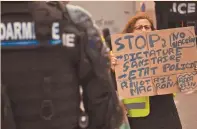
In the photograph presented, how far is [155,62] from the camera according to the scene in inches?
137

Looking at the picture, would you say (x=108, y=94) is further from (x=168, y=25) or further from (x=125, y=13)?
(x=125, y=13)

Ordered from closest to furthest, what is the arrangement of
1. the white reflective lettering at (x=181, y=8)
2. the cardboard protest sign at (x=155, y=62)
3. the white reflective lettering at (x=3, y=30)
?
the white reflective lettering at (x=3, y=30), the cardboard protest sign at (x=155, y=62), the white reflective lettering at (x=181, y=8)

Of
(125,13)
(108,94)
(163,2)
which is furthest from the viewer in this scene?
(125,13)

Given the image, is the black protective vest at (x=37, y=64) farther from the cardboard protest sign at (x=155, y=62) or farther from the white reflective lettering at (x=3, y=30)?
the cardboard protest sign at (x=155, y=62)

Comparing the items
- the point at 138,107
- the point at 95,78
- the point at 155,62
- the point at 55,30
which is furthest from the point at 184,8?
the point at 55,30

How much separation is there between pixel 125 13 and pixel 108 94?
655cm

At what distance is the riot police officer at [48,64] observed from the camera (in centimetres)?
203

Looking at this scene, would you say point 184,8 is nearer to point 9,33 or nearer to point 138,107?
point 138,107

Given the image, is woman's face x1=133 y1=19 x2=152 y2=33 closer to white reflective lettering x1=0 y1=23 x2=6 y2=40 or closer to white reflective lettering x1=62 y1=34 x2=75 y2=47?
white reflective lettering x1=62 y1=34 x2=75 y2=47

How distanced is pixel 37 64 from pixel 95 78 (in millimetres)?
282

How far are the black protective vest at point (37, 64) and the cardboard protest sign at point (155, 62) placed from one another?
1296 millimetres

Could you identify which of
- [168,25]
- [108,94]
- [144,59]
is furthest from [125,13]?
[108,94]

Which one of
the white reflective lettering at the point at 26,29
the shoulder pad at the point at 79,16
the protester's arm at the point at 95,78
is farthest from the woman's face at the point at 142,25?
the white reflective lettering at the point at 26,29

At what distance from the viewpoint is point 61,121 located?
7.04 feet
